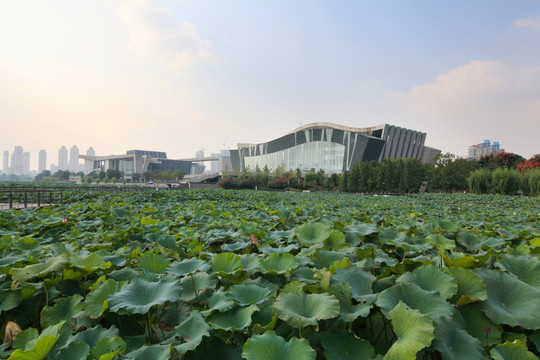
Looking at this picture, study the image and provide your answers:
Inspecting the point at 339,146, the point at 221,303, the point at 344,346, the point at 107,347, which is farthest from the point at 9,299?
the point at 339,146

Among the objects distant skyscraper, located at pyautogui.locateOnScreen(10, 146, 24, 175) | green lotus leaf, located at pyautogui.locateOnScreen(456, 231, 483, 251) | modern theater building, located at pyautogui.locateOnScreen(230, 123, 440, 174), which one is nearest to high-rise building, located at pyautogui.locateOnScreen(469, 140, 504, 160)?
modern theater building, located at pyautogui.locateOnScreen(230, 123, 440, 174)

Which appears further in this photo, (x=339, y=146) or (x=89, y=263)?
(x=339, y=146)

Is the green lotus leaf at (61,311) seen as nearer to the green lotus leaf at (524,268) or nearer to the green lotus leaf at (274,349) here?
the green lotus leaf at (274,349)

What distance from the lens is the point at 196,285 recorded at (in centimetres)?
134

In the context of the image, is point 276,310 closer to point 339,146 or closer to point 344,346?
point 344,346

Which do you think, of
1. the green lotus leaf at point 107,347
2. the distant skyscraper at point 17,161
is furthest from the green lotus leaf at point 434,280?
the distant skyscraper at point 17,161

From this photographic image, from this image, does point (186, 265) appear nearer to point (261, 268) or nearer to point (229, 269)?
point (229, 269)

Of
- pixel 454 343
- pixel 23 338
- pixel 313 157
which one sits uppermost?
pixel 313 157

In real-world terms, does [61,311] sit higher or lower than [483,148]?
lower

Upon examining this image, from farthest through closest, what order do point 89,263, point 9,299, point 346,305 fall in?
point 89,263 < point 9,299 < point 346,305

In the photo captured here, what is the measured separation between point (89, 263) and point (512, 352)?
1.74m

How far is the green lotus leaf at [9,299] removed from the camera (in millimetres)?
1253

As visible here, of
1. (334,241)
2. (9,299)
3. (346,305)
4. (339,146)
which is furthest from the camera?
(339,146)

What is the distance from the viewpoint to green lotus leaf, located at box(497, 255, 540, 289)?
1.29 m
